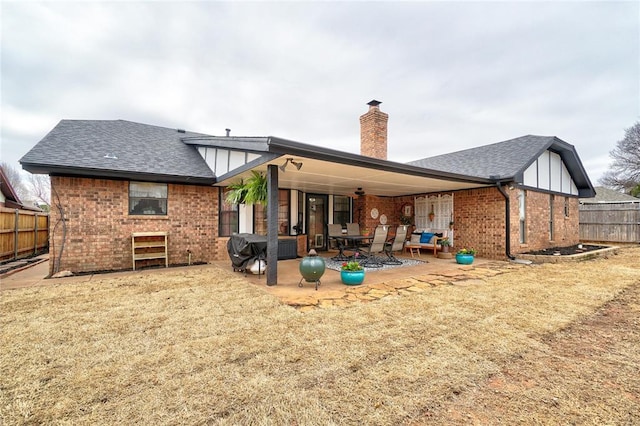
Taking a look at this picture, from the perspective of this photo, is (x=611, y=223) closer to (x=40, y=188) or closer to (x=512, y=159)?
(x=512, y=159)

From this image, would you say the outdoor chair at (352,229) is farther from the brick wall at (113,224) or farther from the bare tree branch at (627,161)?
the bare tree branch at (627,161)

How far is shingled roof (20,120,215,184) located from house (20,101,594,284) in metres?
0.03

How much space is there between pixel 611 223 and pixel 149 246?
2045 cm

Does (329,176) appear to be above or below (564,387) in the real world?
above

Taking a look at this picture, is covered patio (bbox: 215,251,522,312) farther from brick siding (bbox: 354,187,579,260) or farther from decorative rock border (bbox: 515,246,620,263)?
brick siding (bbox: 354,187,579,260)

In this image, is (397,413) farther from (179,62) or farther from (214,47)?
(179,62)

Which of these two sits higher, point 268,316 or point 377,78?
point 377,78

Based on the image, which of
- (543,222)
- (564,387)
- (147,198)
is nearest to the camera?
(564,387)

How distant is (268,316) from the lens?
11.8 feet

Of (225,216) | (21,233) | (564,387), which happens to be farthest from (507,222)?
(21,233)

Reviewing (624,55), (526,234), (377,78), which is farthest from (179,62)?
(624,55)

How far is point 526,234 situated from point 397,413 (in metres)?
10.0

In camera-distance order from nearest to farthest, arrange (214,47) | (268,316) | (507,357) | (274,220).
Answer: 1. (507,357)
2. (268,316)
3. (274,220)
4. (214,47)

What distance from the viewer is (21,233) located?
9156 mm
